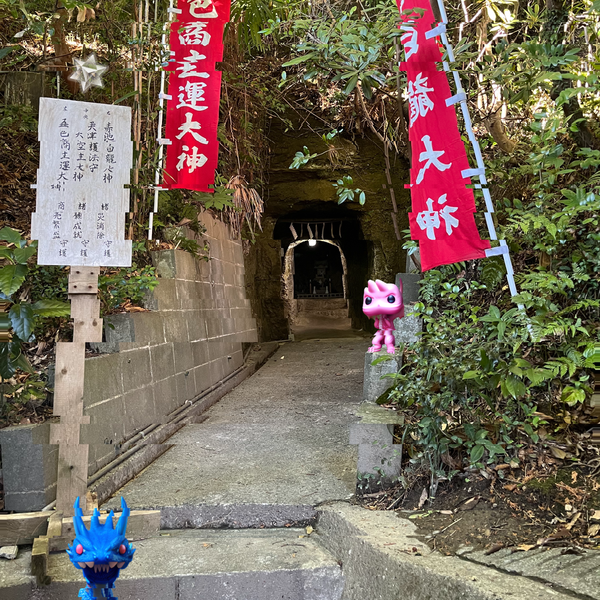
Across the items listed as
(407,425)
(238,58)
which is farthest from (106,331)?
(238,58)

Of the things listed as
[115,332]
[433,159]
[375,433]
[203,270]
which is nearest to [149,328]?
[115,332]

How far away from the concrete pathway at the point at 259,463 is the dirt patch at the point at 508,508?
0.60 m

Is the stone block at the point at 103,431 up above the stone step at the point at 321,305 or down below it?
below

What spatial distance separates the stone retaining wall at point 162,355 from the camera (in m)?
3.41

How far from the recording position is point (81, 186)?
2875 millimetres

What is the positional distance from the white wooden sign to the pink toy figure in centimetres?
219

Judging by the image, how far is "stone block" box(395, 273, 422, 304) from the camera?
446cm

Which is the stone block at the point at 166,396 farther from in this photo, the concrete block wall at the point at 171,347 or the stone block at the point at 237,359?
the stone block at the point at 237,359

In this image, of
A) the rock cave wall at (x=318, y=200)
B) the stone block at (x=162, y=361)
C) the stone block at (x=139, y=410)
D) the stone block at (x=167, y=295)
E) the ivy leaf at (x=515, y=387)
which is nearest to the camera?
the ivy leaf at (x=515, y=387)

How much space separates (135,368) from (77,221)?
5.61 ft

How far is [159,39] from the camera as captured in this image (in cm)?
557

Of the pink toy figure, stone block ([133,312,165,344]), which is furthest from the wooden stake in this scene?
the pink toy figure

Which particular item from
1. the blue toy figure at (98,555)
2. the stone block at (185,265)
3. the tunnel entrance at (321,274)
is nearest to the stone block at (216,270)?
the stone block at (185,265)

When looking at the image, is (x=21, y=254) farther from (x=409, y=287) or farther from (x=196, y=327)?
(x=196, y=327)
